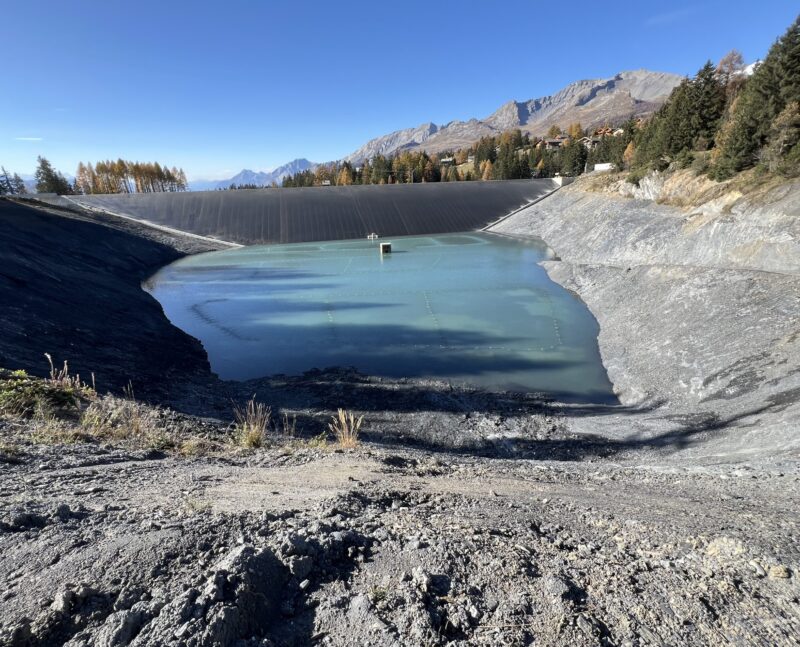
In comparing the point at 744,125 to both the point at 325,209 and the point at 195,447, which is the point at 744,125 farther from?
the point at 325,209

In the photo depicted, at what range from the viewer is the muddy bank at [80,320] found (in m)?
10.3

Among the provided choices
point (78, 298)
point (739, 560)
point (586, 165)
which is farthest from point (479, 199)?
point (739, 560)

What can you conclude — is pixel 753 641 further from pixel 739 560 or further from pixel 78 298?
pixel 78 298

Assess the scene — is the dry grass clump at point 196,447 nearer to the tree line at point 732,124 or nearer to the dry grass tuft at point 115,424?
the dry grass tuft at point 115,424

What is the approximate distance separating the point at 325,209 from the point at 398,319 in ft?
115

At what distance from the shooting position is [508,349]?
1457 centimetres

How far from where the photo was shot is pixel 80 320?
44.1 feet

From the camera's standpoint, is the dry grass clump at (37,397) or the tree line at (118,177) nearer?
the dry grass clump at (37,397)

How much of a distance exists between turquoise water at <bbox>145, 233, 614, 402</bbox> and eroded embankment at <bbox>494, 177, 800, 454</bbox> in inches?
51.9

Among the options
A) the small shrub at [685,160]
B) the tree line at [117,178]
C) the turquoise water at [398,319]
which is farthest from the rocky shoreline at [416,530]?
the tree line at [117,178]

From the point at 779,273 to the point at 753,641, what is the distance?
15.3 meters

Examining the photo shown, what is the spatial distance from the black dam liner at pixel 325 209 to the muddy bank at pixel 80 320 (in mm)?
18513

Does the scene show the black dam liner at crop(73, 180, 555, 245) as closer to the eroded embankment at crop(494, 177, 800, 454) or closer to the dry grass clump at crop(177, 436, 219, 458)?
the eroded embankment at crop(494, 177, 800, 454)

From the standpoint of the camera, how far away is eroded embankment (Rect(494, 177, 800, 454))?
885 centimetres
